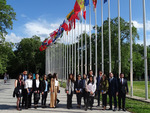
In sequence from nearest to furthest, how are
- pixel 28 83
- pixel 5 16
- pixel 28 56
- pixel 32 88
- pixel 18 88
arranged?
pixel 18 88 → pixel 28 83 → pixel 32 88 → pixel 5 16 → pixel 28 56

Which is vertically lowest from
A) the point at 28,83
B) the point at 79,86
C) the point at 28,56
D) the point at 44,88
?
the point at 44,88

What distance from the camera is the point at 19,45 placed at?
8325cm

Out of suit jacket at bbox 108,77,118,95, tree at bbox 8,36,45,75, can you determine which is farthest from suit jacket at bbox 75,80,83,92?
tree at bbox 8,36,45,75

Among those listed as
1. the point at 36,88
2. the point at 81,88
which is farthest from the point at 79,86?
the point at 36,88

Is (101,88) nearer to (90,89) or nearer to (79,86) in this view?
(90,89)

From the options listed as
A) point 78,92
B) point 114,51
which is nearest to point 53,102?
point 78,92

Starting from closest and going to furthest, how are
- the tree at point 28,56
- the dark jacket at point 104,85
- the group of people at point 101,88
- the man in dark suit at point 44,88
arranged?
the group of people at point 101,88 → the dark jacket at point 104,85 → the man in dark suit at point 44,88 → the tree at point 28,56

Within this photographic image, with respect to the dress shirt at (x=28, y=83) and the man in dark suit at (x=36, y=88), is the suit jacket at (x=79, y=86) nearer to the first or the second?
the man in dark suit at (x=36, y=88)

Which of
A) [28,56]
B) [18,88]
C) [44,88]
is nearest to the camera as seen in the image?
[18,88]

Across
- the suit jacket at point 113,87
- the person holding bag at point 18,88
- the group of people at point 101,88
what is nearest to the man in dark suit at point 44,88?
the group of people at point 101,88

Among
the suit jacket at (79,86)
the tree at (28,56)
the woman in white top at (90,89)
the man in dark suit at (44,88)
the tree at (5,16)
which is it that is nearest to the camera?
the woman in white top at (90,89)

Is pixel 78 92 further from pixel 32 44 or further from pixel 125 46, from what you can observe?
pixel 32 44

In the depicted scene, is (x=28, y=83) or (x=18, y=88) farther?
(x=28, y=83)

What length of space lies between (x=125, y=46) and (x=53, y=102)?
3985cm
